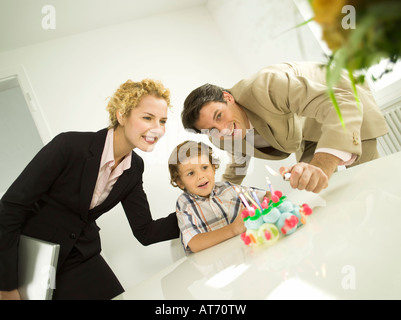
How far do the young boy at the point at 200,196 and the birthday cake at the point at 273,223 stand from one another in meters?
0.38

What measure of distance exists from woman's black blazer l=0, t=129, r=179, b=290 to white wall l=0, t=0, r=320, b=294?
20.3 inches

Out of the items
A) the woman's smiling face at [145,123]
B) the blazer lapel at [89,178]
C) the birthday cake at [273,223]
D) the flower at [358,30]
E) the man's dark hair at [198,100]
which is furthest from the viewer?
the man's dark hair at [198,100]

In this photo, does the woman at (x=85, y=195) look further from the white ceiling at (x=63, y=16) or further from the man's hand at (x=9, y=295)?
the white ceiling at (x=63, y=16)

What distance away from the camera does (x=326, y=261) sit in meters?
0.45

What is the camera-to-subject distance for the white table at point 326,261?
359 millimetres

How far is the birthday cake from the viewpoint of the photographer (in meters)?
0.70

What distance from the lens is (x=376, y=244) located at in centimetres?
43

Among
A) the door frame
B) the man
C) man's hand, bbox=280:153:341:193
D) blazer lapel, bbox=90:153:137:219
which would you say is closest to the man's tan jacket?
the man

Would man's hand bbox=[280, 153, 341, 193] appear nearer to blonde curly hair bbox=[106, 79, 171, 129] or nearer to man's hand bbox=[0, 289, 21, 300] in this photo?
blonde curly hair bbox=[106, 79, 171, 129]

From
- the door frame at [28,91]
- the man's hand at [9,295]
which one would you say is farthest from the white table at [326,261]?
the door frame at [28,91]

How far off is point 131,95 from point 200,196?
535 mm

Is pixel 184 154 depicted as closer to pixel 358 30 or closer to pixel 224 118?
pixel 224 118

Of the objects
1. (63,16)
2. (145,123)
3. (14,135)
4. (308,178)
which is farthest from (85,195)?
(14,135)
